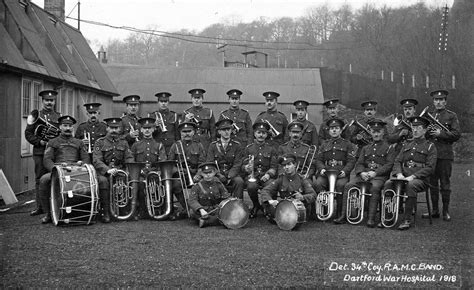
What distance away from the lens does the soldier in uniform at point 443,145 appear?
8.76m

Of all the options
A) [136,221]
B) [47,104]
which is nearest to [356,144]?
[136,221]

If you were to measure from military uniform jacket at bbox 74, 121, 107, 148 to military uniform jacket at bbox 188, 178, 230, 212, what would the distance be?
2844 millimetres

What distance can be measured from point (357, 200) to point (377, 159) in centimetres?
86

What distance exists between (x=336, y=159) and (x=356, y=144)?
1.10 meters

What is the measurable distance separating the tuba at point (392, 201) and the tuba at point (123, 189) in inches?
166

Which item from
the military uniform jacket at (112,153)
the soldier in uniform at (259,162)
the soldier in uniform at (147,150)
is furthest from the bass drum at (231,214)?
the military uniform jacket at (112,153)

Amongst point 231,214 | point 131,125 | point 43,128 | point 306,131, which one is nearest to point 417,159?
point 306,131

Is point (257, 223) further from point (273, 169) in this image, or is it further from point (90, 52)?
point (90, 52)

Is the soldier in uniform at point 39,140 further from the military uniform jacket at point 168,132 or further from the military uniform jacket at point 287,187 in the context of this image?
the military uniform jacket at point 287,187

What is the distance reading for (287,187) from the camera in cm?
846

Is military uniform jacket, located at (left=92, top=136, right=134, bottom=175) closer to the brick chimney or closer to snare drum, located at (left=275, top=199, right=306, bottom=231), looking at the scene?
snare drum, located at (left=275, top=199, right=306, bottom=231)

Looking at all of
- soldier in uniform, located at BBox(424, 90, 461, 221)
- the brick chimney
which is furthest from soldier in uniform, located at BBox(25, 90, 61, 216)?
the brick chimney

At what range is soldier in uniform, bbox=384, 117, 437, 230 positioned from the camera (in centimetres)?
798

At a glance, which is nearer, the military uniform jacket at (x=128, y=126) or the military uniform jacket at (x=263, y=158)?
the military uniform jacket at (x=263, y=158)
